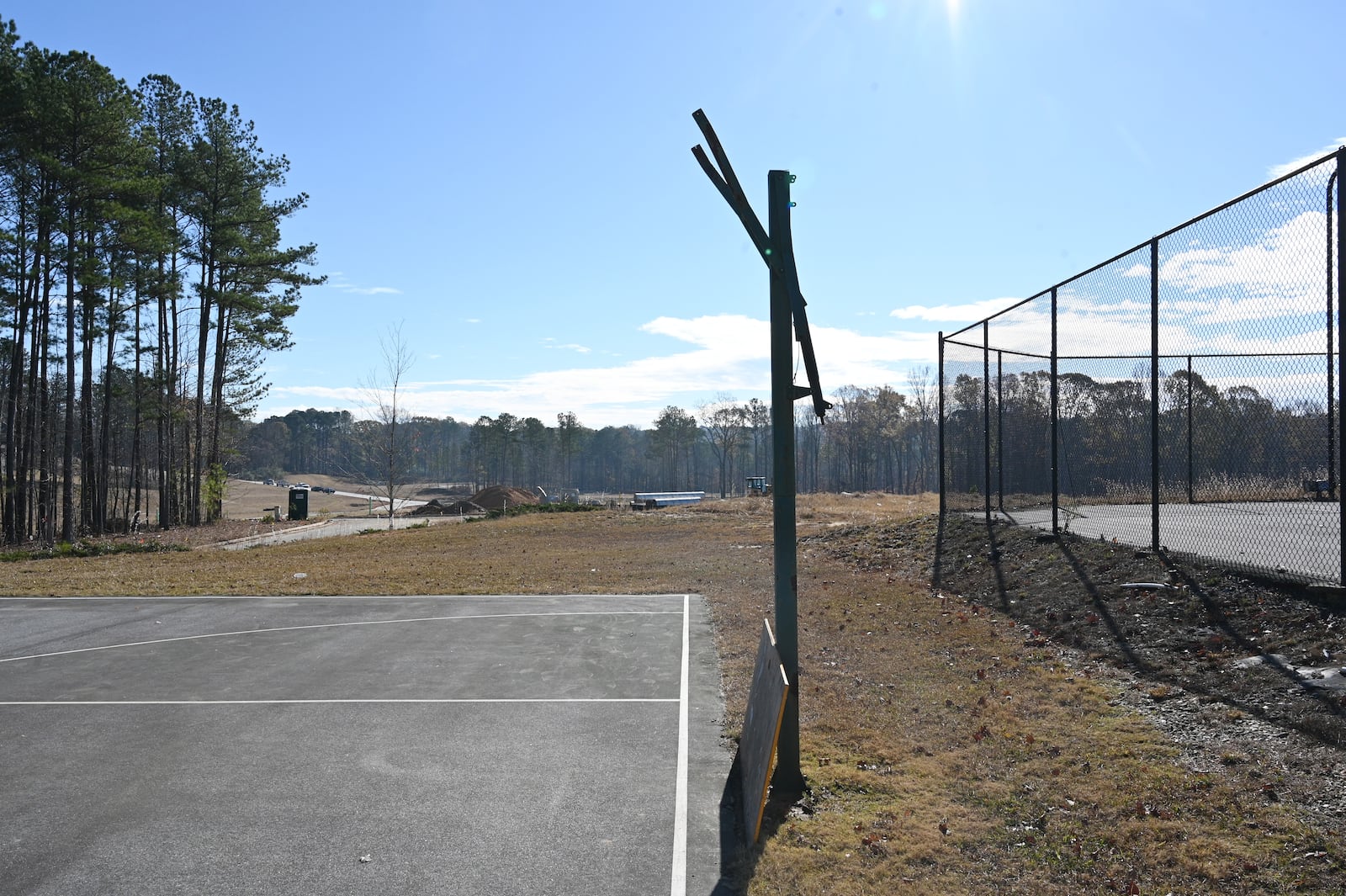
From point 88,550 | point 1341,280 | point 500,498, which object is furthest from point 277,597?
point 500,498

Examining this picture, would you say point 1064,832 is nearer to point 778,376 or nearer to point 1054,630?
point 778,376

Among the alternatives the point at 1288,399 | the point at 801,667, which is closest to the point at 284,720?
the point at 801,667

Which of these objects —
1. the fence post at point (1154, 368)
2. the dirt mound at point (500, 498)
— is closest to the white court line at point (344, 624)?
the fence post at point (1154, 368)

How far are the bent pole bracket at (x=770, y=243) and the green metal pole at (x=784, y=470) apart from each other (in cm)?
2

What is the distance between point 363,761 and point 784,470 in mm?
3539

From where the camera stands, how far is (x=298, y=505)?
40.7m

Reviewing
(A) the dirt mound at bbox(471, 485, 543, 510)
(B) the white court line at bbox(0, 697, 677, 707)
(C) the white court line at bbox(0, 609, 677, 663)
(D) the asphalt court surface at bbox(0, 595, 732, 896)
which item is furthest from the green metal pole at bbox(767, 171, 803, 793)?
(A) the dirt mound at bbox(471, 485, 543, 510)

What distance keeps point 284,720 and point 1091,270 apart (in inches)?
400

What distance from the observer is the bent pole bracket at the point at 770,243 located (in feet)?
15.5

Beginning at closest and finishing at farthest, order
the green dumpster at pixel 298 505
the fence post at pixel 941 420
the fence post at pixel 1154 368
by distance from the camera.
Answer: the fence post at pixel 1154 368 → the fence post at pixel 941 420 → the green dumpster at pixel 298 505

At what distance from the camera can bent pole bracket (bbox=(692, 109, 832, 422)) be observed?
473 cm

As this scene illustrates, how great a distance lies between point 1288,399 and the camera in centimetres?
839

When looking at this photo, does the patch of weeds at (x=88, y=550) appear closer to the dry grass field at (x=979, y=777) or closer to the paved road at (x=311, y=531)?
the paved road at (x=311, y=531)

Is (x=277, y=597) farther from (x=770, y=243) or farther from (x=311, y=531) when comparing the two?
(x=311, y=531)
